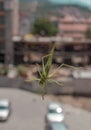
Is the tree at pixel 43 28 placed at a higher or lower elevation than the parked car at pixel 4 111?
lower

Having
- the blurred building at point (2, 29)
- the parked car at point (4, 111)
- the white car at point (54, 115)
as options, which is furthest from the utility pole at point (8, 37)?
the white car at point (54, 115)

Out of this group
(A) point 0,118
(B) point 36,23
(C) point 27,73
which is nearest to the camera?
(A) point 0,118

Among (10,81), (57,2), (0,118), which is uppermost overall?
(0,118)

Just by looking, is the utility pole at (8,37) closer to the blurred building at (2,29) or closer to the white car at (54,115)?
the blurred building at (2,29)

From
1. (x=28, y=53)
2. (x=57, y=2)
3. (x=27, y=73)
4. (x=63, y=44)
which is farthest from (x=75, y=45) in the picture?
(x=57, y=2)

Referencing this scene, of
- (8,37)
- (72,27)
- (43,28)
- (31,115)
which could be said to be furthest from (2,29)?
(72,27)

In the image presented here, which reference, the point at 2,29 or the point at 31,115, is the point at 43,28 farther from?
the point at 31,115

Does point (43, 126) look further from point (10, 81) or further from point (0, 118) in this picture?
point (10, 81)

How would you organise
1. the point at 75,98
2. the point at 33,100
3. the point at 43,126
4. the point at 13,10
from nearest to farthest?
the point at 43,126 < the point at 33,100 < the point at 75,98 < the point at 13,10
